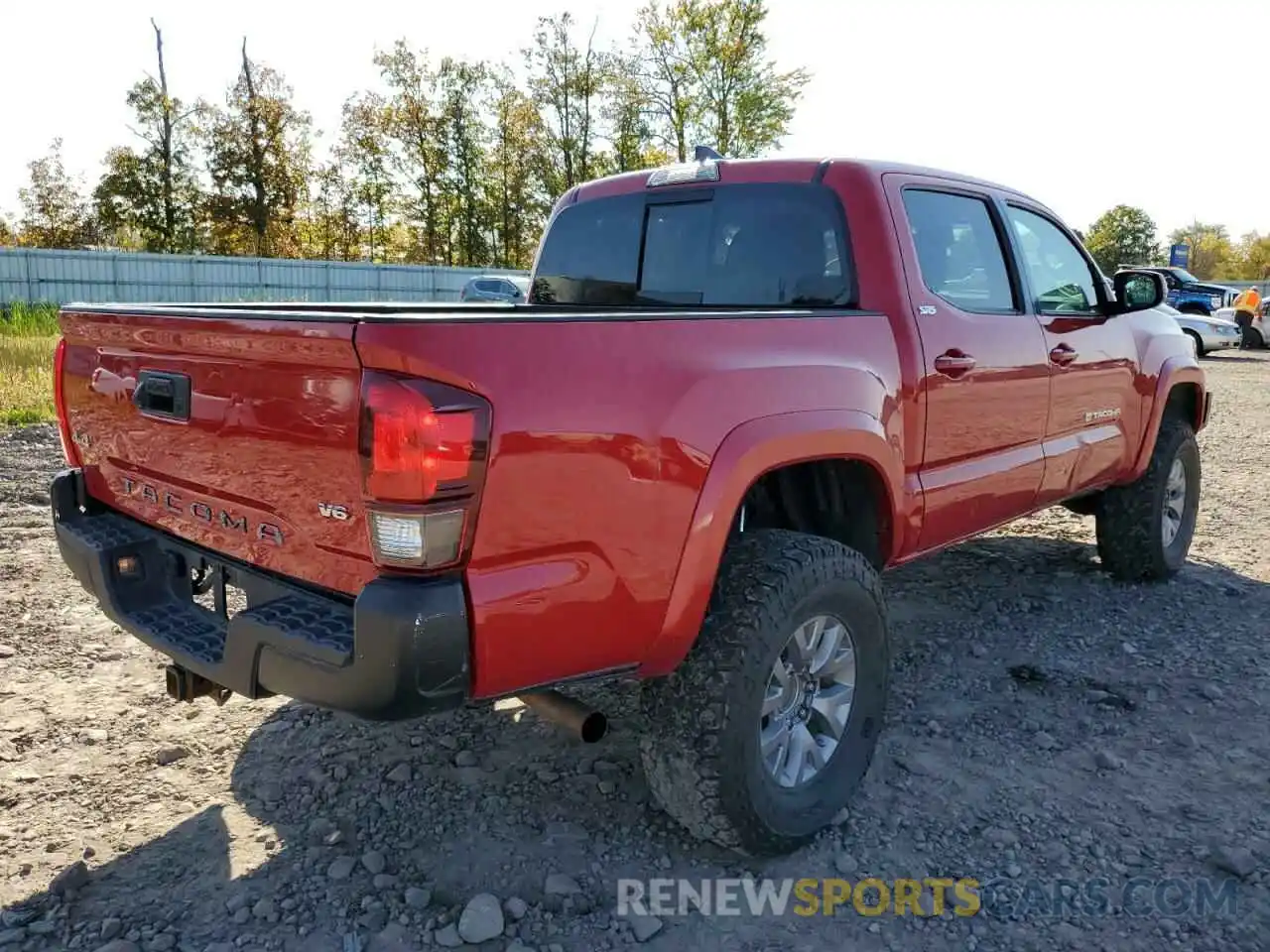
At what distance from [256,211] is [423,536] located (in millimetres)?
35313

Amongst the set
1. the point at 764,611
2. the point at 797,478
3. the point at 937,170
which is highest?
the point at 937,170

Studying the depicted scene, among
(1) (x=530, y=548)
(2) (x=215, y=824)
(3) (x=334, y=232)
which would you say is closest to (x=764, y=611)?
(1) (x=530, y=548)

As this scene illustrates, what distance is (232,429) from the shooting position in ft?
7.56

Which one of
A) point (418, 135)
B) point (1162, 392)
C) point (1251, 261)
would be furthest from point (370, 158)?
point (1251, 261)

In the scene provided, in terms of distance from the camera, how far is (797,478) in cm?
317

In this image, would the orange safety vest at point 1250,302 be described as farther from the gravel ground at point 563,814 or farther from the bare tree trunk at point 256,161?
the bare tree trunk at point 256,161

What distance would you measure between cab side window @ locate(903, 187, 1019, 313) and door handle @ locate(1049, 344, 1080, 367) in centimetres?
26

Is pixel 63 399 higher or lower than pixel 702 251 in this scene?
lower

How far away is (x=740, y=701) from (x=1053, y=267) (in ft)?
9.18

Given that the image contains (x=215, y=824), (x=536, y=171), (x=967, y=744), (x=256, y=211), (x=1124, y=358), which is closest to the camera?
(x=215, y=824)

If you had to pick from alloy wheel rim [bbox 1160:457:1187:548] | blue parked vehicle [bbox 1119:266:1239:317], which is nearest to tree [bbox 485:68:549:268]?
blue parked vehicle [bbox 1119:266:1239:317]

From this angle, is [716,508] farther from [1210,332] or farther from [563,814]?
[1210,332]

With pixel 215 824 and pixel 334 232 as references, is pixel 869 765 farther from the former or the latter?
pixel 334 232

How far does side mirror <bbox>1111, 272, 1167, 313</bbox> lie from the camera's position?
177 inches
